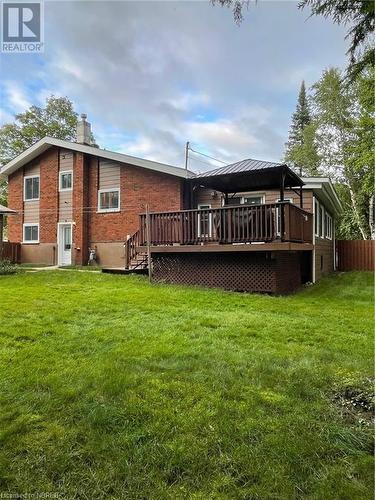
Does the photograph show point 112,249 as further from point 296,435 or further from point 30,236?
point 296,435

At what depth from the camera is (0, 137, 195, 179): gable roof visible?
43.0 feet

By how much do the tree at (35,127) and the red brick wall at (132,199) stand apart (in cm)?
1506

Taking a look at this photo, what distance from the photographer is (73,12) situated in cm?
414

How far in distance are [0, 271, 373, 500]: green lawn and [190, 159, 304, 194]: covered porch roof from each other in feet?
14.3

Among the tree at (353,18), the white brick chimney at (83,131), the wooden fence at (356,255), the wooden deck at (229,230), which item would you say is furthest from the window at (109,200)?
the tree at (353,18)

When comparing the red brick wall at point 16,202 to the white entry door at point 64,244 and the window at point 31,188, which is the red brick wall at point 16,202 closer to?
the window at point 31,188

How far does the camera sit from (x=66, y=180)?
16188 millimetres

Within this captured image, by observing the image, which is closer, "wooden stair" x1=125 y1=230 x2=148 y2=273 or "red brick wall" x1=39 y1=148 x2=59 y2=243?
"wooden stair" x1=125 y1=230 x2=148 y2=273

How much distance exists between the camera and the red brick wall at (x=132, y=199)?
13.6 m

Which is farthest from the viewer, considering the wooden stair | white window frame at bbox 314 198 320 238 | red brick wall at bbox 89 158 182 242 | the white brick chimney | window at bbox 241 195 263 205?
the white brick chimney

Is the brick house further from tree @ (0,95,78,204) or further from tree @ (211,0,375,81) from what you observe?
tree @ (0,95,78,204)

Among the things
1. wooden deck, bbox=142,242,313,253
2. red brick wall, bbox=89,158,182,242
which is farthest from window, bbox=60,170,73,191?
wooden deck, bbox=142,242,313,253

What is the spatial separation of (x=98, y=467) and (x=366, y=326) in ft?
16.4

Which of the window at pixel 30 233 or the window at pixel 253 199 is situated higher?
the window at pixel 253 199
